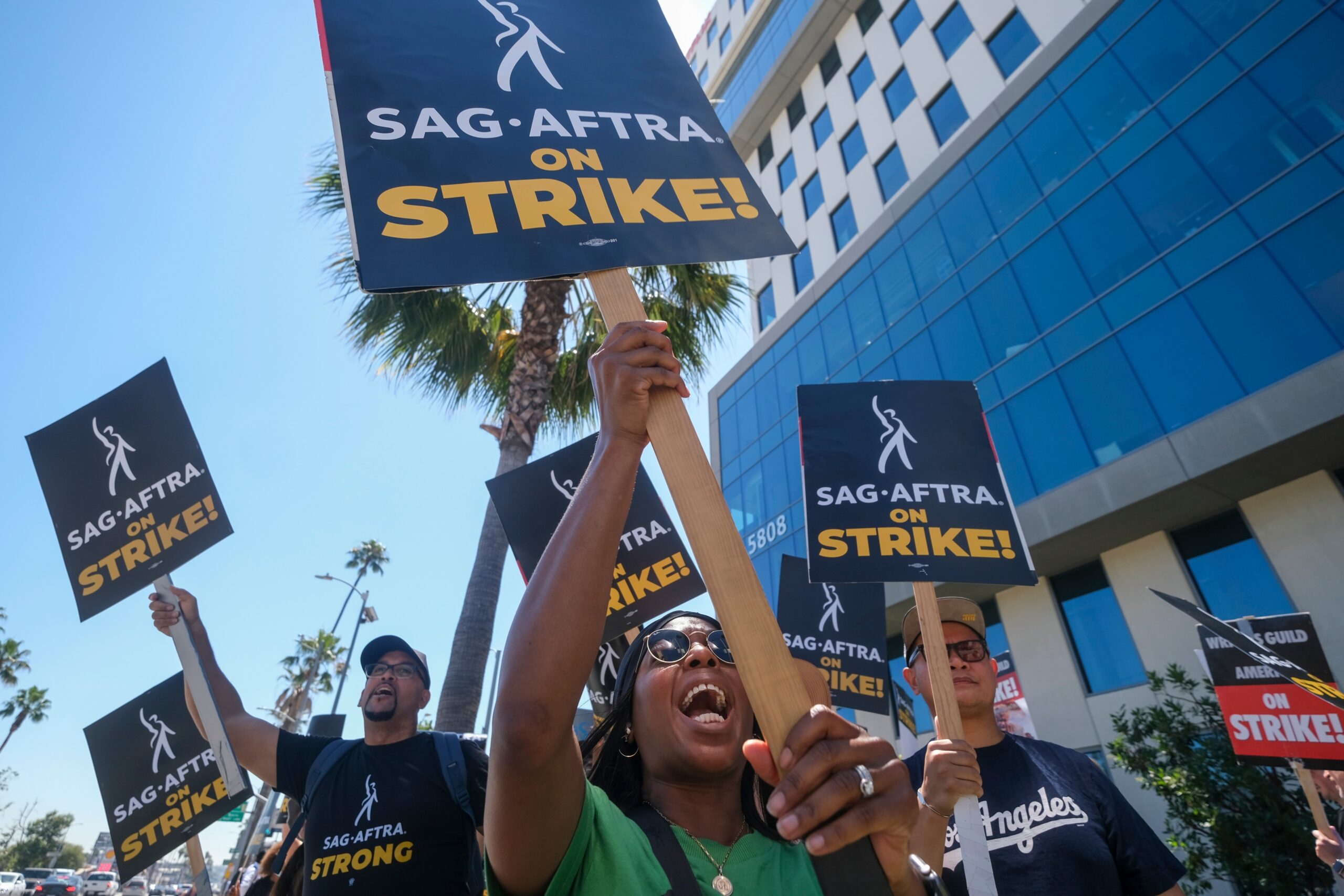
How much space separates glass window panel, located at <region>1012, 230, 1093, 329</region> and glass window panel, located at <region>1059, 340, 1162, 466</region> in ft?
3.91

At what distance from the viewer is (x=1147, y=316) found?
1213 cm

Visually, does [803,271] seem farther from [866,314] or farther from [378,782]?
[378,782]

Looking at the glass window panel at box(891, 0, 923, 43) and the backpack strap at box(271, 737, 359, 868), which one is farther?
the glass window panel at box(891, 0, 923, 43)

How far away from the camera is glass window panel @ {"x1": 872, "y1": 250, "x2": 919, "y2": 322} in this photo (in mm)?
17859

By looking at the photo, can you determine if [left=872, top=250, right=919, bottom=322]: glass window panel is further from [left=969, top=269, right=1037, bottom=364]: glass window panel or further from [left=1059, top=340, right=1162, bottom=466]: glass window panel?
[left=1059, top=340, right=1162, bottom=466]: glass window panel

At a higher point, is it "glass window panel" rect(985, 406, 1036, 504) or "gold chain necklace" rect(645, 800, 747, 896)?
"glass window panel" rect(985, 406, 1036, 504)

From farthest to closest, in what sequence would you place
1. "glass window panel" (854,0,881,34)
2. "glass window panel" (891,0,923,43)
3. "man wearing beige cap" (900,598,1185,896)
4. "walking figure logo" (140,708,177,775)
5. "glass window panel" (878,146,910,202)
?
1. "glass window panel" (854,0,881,34)
2. "glass window panel" (891,0,923,43)
3. "glass window panel" (878,146,910,202)
4. "walking figure logo" (140,708,177,775)
5. "man wearing beige cap" (900,598,1185,896)

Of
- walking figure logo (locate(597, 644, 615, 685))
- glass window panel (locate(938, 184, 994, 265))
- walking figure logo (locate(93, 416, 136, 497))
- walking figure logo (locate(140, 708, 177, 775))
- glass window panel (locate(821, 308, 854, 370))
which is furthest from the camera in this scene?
glass window panel (locate(821, 308, 854, 370))

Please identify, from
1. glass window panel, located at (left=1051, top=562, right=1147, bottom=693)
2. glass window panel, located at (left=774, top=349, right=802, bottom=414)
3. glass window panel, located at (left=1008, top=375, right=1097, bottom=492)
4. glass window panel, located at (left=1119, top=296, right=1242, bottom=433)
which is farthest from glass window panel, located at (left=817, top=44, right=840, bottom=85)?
glass window panel, located at (left=1051, top=562, right=1147, bottom=693)

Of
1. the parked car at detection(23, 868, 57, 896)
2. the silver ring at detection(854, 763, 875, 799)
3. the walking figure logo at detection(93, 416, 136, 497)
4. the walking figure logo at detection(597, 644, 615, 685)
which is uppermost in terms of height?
the walking figure logo at detection(93, 416, 136, 497)

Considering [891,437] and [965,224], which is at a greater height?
[965,224]

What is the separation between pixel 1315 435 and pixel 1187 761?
15.5 feet

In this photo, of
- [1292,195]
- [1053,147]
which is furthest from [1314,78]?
[1053,147]

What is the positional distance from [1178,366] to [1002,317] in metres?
3.94
